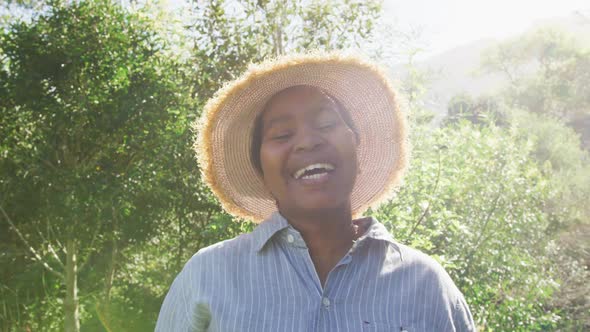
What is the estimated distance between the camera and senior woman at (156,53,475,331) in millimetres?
1423

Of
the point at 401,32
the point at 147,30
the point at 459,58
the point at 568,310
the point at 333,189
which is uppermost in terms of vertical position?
the point at 459,58

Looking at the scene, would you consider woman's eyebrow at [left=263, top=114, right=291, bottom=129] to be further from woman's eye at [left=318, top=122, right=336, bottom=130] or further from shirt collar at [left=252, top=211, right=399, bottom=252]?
shirt collar at [left=252, top=211, right=399, bottom=252]

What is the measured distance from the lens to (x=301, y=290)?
1452 mm

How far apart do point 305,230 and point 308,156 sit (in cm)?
22

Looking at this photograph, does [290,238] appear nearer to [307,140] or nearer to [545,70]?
[307,140]

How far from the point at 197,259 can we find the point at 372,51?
433cm

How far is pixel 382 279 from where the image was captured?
Answer: 152 centimetres

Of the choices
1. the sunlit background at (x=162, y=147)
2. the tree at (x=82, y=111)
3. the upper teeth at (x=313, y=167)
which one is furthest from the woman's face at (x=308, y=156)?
the tree at (x=82, y=111)

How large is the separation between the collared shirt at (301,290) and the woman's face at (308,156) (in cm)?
10

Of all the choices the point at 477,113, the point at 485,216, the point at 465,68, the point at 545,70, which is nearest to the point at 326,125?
the point at 485,216

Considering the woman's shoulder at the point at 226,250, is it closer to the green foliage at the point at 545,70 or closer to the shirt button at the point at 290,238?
the shirt button at the point at 290,238

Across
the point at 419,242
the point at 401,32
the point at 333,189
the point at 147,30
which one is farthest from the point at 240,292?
the point at 147,30

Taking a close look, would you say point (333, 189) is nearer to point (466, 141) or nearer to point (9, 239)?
point (466, 141)

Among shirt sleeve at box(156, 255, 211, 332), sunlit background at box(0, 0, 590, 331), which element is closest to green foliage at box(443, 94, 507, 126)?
sunlit background at box(0, 0, 590, 331)
